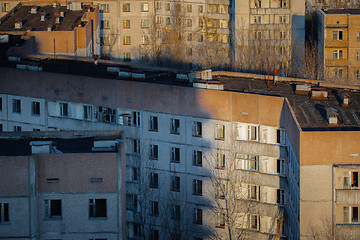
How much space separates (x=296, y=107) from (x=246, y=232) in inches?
260

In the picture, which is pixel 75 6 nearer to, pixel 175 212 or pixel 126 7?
pixel 126 7

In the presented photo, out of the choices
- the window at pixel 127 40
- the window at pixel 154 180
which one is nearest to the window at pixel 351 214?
the window at pixel 154 180

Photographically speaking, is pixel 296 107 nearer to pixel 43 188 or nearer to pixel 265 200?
pixel 265 200

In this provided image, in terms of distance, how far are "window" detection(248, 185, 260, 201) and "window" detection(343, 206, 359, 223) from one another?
24.7 ft

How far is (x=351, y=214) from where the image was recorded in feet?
125

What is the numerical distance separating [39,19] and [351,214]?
32.9 meters

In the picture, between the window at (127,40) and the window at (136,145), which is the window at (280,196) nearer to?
the window at (136,145)

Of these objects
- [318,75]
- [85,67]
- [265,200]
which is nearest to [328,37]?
[318,75]

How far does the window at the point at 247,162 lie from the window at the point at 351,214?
7581mm

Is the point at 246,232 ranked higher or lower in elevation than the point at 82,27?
lower

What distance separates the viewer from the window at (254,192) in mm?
45281

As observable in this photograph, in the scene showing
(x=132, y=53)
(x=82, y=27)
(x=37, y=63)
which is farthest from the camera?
(x=132, y=53)

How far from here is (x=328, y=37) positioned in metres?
71.1

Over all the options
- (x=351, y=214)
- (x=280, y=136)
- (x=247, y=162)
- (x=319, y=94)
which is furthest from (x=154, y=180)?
(x=351, y=214)
